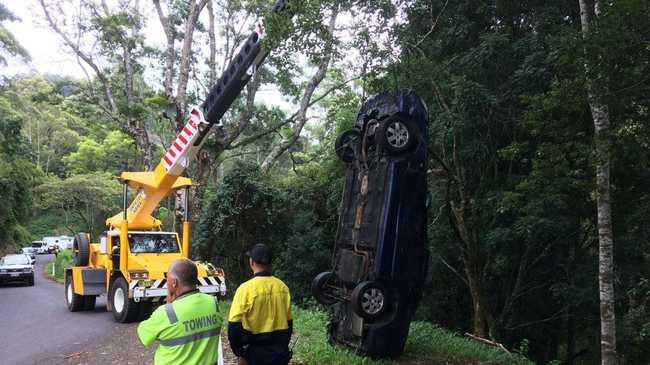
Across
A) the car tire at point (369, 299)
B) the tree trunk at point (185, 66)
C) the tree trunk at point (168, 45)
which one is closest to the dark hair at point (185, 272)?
the car tire at point (369, 299)

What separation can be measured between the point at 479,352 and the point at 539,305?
23.6ft

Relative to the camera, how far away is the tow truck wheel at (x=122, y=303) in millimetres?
10766

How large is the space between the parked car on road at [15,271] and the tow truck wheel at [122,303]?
1422cm

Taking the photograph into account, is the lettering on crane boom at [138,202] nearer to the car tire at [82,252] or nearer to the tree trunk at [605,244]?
the car tire at [82,252]

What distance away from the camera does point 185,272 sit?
3.42m

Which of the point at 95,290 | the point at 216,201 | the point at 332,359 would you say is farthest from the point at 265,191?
the point at 332,359

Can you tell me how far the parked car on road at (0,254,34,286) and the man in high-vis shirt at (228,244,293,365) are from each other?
22.7 metres

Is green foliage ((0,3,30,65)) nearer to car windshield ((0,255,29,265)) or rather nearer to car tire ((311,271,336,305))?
car windshield ((0,255,29,265))

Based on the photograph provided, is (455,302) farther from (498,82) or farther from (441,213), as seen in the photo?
(498,82)

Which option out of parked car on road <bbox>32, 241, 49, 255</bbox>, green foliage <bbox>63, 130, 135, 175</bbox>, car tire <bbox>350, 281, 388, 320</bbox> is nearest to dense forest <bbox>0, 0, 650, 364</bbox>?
car tire <bbox>350, 281, 388, 320</bbox>

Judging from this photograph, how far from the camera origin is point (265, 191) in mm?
17062

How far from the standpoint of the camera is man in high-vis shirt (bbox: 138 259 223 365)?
329 centimetres

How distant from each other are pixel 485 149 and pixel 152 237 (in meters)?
7.42

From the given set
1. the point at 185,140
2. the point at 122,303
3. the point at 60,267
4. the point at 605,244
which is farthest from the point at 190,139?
the point at 60,267
